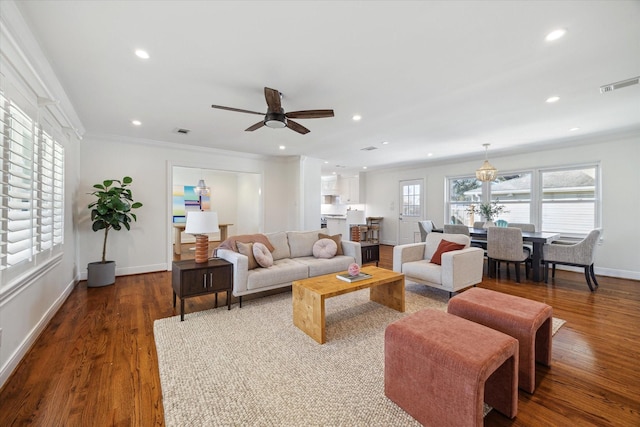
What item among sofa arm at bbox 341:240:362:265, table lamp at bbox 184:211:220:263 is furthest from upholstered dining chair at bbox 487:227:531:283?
table lamp at bbox 184:211:220:263

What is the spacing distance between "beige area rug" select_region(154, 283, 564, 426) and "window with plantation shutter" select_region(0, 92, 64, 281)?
4.48 ft

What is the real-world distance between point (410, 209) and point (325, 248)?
15.6 ft

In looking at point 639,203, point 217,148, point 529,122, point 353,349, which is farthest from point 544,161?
point 217,148

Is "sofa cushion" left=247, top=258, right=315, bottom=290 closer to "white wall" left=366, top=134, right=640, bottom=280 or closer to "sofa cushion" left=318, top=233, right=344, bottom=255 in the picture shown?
"sofa cushion" left=318, top=233, right=344, bottom=255

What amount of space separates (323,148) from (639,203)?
5547 millimetres

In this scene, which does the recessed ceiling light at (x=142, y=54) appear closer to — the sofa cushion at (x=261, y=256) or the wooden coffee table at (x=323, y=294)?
the sofa cushion at (x=261, y=256)

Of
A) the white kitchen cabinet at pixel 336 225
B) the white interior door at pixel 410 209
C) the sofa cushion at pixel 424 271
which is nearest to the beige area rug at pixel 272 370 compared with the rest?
the sofa cushion at pixel 424 271

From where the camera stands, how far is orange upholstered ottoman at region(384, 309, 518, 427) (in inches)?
52.8

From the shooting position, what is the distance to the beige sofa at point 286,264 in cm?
324

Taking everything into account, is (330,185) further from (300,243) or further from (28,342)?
(28,342)

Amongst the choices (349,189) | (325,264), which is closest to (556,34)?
(325,264)

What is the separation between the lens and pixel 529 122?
156 inches

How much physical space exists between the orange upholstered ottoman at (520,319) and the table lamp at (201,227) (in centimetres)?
271

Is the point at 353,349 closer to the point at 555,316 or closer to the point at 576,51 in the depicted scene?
the point at 555,316
